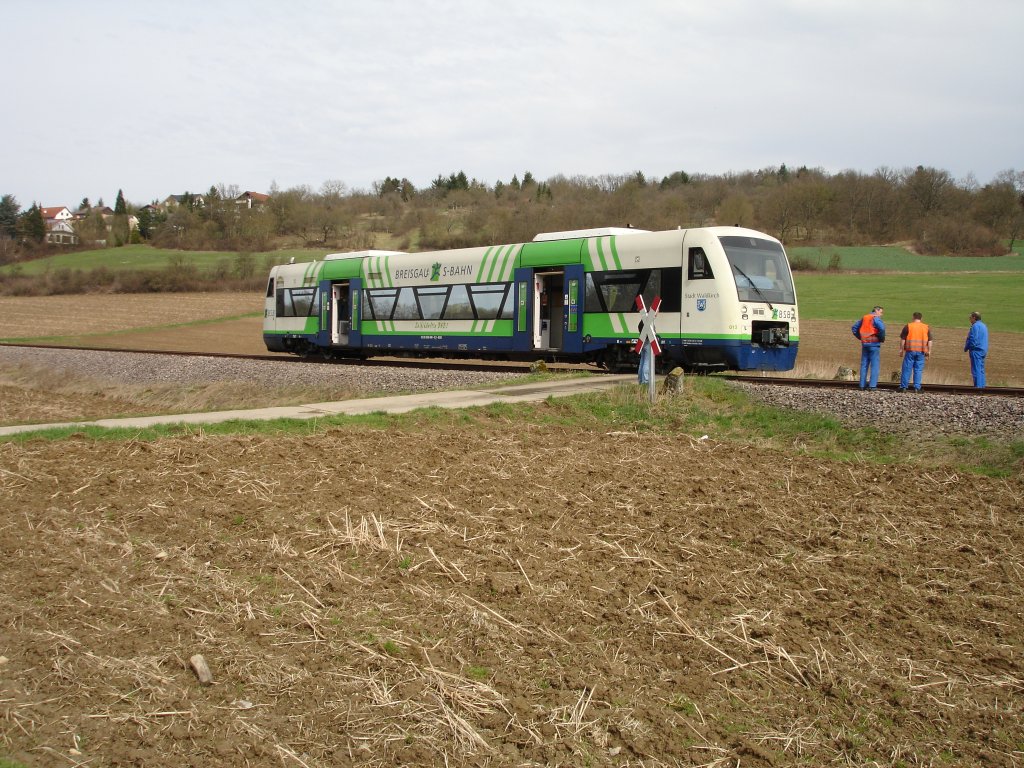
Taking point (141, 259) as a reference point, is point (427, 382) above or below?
below

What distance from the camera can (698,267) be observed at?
18000 mm

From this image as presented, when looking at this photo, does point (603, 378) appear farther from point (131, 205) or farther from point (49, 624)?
point (131, 205)

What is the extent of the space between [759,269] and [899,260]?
6068cm

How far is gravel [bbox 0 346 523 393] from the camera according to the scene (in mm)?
18672

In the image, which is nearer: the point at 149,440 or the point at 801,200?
the point at 149,440

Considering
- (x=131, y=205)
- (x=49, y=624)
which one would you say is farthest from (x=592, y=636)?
(x=131, y=205)

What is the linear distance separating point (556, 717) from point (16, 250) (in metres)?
124

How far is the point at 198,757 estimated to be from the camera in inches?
148

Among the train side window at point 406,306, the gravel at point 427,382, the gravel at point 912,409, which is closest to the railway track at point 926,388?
the gravel at point 912,409

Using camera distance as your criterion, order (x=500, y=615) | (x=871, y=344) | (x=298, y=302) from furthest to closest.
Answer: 1. (x=298, y=302)
2. (x=871, y=344)
3. (x=500, y=615)

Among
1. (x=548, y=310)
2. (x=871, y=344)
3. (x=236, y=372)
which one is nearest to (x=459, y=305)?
(x=548, y=310)

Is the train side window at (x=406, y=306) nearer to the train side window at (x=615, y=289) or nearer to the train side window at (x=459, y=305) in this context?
the train side window at (x=459, y=305)

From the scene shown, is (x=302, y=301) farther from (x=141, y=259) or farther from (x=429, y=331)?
(x=141, y=259)

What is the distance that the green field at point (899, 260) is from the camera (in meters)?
68.1
